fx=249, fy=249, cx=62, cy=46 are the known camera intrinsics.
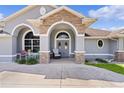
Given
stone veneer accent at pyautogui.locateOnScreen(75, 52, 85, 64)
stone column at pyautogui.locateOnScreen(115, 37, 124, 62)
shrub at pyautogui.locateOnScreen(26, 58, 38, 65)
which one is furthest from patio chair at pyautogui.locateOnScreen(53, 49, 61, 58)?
stone column at pyautogui.locateOnScreen(115, 37, 124, 62)

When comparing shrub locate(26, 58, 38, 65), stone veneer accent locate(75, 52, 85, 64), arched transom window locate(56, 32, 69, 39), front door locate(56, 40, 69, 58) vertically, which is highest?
arched transom window locate(56, 32, 69, 39)

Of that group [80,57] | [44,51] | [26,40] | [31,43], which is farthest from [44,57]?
[26,40]

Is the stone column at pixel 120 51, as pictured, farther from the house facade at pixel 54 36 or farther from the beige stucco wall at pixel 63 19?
the beige stucco wall at pixel 63 19

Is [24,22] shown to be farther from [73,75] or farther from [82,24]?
[73,75]

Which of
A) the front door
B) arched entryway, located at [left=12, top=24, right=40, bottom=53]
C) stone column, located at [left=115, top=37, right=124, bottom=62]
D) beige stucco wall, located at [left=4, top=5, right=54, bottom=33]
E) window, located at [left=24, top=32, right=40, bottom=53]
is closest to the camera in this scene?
stone column, located at [left=115, top=37, right=124, bottom=62]

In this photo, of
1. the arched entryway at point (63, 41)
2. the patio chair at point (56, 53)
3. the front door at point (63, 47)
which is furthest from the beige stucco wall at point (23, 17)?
the patio chair at point (56, 53)

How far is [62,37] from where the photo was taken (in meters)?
26.1

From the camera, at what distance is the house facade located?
21.0 m

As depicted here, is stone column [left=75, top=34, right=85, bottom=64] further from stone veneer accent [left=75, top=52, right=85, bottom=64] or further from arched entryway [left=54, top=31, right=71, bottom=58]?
arched entryway [left=54, top=31, right=71, bottom=58]

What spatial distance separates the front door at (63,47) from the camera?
86.5ft

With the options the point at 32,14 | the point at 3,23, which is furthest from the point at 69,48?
the point at 3,23

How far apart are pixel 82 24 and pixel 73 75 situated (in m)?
7.05

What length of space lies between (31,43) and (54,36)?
2.49 m

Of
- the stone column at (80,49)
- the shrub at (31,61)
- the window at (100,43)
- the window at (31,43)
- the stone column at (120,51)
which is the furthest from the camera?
the window at (100,43)
